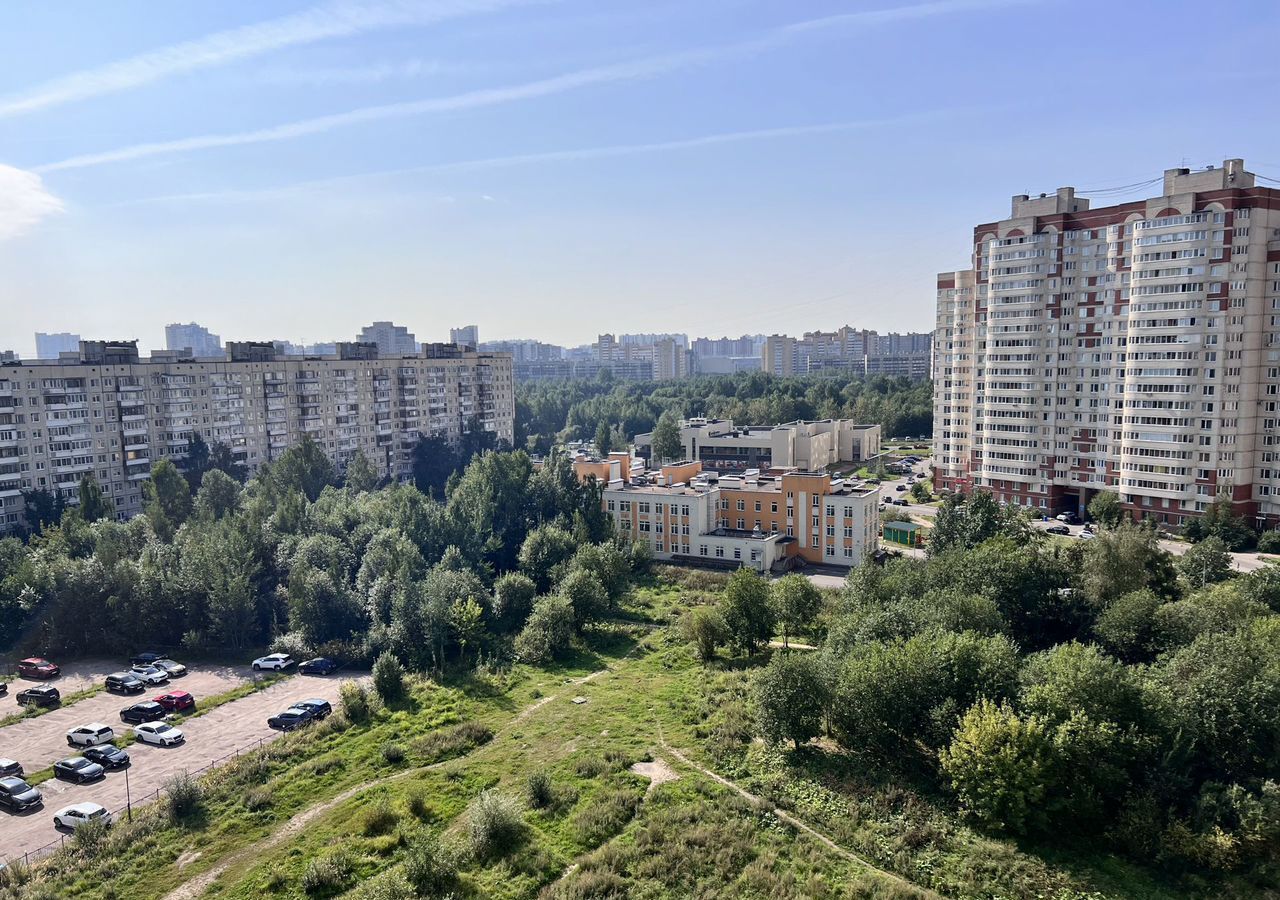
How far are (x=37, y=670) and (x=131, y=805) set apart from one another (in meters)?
16.2

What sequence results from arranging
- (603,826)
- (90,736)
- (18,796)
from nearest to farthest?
(603,826) → (18,796) → (90,736)

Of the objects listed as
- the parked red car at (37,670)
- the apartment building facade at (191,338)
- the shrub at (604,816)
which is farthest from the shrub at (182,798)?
the apartment building facade at (191,338)

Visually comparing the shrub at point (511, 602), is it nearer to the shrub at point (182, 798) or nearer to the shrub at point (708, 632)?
the shrub at point (708, 632)

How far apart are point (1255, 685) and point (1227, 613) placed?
8.00 m

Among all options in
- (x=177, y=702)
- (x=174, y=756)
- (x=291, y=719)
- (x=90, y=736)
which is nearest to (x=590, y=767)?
(x=291, y=719)

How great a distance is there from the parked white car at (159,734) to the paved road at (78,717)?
1295mm

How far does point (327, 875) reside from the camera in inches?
773

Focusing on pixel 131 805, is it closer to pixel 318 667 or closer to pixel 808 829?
pixel 318 667

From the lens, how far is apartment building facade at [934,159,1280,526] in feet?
158

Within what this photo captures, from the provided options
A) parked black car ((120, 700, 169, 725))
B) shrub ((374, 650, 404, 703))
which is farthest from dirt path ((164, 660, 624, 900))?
parked black car ((120, 700, 169, 725))

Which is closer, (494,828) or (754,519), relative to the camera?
(494,828)

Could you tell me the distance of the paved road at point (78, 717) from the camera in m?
28.8

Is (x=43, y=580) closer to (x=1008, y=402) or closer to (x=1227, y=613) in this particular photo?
(x=1227, y=613)

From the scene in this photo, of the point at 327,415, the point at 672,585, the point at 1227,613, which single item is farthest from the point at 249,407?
the point at 1227,613
